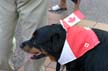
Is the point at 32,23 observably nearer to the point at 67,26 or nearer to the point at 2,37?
the point at 2,37

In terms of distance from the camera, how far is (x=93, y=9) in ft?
17.8

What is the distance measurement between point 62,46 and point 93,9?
3.13m

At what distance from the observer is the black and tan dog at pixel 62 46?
2389 mm

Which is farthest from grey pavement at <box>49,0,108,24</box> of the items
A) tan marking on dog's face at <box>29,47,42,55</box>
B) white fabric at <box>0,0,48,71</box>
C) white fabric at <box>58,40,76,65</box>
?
white fabric at <box>58,40,76,65</box>

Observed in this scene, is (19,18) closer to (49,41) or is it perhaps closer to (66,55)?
(49,41)

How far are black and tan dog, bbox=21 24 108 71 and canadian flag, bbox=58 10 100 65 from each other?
1.2 inches

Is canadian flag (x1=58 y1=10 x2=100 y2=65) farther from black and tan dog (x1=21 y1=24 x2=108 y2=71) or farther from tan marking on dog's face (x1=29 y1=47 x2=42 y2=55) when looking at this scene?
tan marking on dog's face (x1=29 y1=47 x2=42 y2=55)

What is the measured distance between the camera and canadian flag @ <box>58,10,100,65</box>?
240 cm

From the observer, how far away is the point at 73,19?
2.47 meters

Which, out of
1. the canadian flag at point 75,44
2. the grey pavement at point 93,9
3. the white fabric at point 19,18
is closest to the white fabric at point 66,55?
the canadian flag at point 75,44

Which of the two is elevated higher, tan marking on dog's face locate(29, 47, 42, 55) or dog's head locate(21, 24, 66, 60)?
dog's head locate(21, 24, 66, 60)

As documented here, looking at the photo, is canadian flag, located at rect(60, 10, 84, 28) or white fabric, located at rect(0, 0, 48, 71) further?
white fabric, located at rect(0, 0, 48, 71)

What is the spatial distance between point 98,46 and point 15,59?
1574 millimetres

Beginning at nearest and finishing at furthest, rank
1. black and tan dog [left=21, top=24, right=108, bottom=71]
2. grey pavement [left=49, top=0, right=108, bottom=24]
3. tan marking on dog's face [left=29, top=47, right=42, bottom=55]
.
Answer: black and tan dog [left=21, top=24, right=108, bottom=71] → tan marking on dog's face [left=29, top=47, right=42, bottom=55] → grey pavement [left=49, top=0, right=108, bottom=24]
